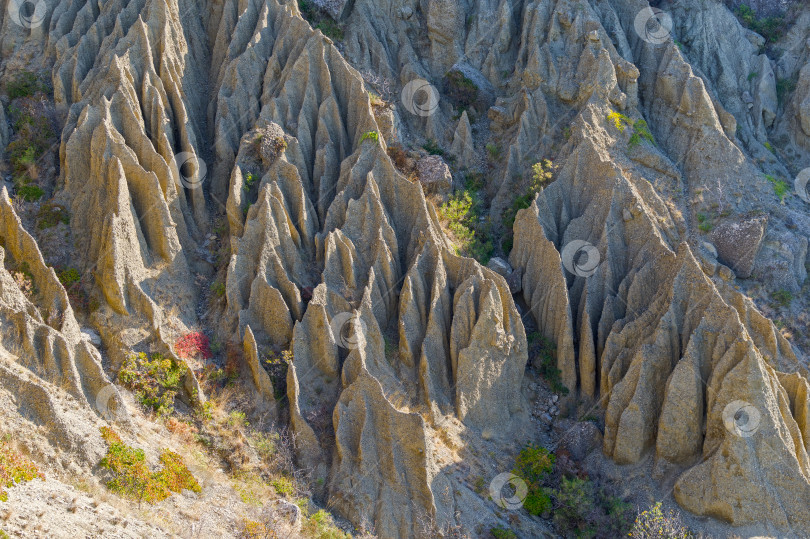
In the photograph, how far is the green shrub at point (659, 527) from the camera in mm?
20562

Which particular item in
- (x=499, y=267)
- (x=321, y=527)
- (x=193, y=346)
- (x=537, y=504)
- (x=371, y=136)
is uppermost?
(x=371, y=136)

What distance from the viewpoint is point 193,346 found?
77.9 ft

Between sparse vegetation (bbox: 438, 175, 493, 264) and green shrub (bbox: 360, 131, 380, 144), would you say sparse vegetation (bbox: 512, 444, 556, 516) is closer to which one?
sparse vegetation (bbox: 438, 175, 493, 264)

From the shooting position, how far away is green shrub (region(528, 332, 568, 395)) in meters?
26.1

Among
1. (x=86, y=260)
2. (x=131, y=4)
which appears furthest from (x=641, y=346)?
(x=131, y=4)

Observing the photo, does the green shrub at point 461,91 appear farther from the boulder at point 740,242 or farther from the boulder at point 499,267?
the boulder at point 740,242

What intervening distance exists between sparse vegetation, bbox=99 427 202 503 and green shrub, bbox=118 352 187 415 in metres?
2.55

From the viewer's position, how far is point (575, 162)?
98.7ft

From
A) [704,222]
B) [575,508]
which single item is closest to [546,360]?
[575,508]

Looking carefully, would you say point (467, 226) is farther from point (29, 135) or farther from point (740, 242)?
point (29, 135)

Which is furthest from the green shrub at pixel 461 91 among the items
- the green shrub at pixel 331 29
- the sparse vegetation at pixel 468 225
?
the sparse vegetation at pixel 468 225

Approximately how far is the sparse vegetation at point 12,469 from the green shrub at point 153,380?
4783 millimetres

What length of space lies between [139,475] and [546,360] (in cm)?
1477

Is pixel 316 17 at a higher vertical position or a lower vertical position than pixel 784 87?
higher
